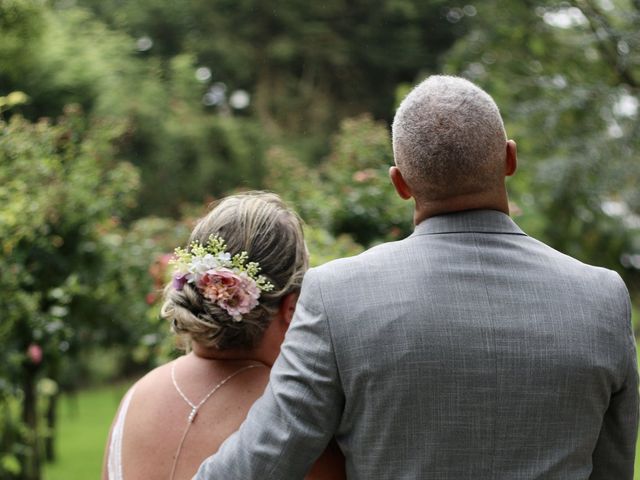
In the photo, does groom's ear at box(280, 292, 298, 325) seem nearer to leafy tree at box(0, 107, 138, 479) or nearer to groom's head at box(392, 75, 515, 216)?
groom's head at box(392, 75, 515, 216)

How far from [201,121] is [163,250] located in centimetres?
754

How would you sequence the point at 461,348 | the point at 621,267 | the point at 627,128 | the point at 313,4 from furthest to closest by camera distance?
the point at 313,4 < the point at 621,267 < the point at 627,128 < the point at 461,348

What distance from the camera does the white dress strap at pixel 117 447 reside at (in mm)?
2033

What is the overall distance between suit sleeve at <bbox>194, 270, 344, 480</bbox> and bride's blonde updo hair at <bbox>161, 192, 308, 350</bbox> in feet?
1.24

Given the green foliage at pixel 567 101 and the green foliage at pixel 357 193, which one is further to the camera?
the green foliage at pixel 567 101

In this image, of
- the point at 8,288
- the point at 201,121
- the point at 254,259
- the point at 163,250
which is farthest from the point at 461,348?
the point at 201,121

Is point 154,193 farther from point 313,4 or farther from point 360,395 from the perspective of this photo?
point 360,395

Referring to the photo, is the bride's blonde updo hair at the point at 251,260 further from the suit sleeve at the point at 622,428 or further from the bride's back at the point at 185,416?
the suit sleeve at the point at 622,428

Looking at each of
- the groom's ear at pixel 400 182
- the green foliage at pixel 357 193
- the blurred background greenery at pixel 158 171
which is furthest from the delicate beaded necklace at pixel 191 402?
the green foliage at pixel 357 193

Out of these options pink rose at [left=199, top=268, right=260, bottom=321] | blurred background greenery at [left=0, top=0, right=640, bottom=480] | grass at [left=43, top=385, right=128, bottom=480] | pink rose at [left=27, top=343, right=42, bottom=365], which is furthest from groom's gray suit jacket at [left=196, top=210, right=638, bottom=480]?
grass at [left=43, top=385, right=128, bottom=480]

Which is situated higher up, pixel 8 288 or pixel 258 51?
pixel 8 288

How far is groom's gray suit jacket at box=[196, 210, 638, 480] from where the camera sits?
5.15 feet

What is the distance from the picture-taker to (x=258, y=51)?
18438 mm

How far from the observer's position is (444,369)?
5.12 feet
